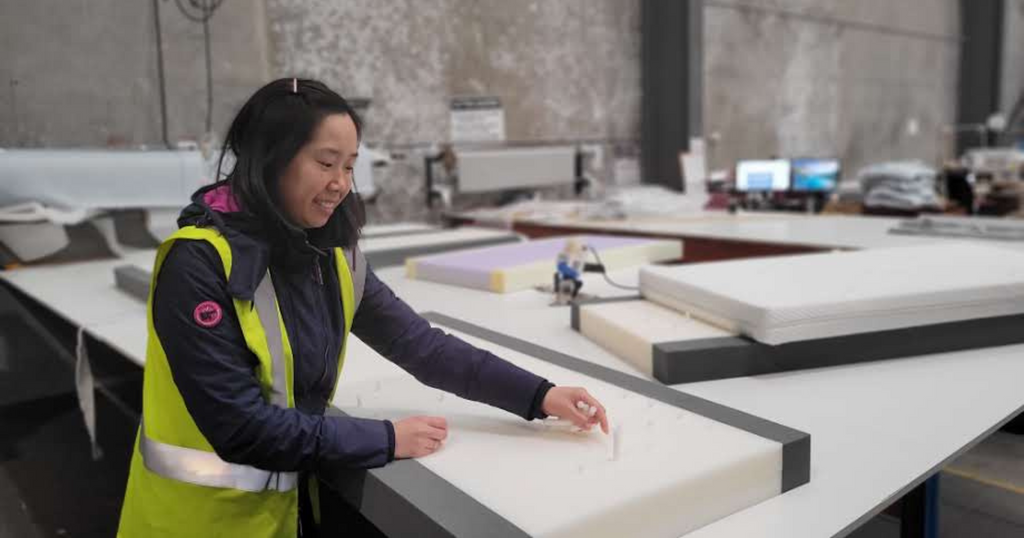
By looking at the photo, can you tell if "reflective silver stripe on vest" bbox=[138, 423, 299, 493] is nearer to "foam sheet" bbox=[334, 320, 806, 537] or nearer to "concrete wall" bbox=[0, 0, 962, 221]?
"foam sheet" bbox=[334, 320, 806, 537]

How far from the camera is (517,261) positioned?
210cm

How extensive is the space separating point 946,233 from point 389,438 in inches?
93.0

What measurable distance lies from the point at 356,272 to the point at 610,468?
43cm

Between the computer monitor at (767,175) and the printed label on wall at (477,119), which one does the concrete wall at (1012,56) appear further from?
the printed label on wall at (477,119)

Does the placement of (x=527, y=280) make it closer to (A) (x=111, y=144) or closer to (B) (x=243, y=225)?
(B) (x=243, y=225)

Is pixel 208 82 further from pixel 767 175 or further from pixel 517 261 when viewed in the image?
pixel 767 175

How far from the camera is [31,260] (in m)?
2.71

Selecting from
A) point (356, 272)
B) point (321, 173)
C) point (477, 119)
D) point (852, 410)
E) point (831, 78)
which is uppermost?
point (831, 78)

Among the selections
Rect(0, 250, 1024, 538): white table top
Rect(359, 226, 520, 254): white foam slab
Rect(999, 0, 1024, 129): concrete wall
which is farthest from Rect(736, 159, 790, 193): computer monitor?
Rect(999, 0, 1024, 129): concrete wall

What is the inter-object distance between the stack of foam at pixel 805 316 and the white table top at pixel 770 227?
1.10 meters

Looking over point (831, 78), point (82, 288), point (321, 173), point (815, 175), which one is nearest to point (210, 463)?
point (321, 173)

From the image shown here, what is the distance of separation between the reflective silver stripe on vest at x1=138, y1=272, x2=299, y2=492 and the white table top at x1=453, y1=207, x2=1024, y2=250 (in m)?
2.11

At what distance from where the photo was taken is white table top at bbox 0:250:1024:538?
814 millimetres

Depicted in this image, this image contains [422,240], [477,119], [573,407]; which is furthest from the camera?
[477,119]
